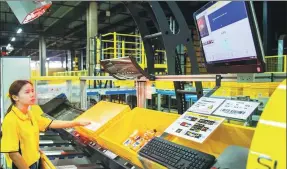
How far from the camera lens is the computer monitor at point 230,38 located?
155 cm

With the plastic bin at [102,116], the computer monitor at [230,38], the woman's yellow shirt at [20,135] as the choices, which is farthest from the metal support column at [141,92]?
the woman's yellow shirt at [20,135]

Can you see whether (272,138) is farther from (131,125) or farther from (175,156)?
(131,125)

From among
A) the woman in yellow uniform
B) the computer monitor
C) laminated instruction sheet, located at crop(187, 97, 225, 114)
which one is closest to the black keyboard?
laminated instruction sheet, located at crop(187, 97, 225, 114)

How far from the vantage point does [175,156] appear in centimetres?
158

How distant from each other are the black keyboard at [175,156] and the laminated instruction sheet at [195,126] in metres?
0.10

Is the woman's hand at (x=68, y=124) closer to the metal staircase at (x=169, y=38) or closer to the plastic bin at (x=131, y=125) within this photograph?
the plastic bin at (x=131, y=125)

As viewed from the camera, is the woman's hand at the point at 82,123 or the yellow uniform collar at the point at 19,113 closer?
the yellow uniform collar at the point at 19,113

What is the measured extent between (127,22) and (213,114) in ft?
55.0

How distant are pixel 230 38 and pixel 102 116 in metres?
1.69

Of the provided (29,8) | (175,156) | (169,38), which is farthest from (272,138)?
(29,8)

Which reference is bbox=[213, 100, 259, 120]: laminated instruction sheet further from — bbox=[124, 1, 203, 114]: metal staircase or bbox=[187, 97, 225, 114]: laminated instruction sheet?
bbox=[124, 1, 203, 114]: metal staircase

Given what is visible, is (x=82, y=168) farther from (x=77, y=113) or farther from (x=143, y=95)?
(x=77, y=113)

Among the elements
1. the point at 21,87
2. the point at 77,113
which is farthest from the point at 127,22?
the point at 21,87

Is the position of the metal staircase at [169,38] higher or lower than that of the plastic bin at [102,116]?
higher
